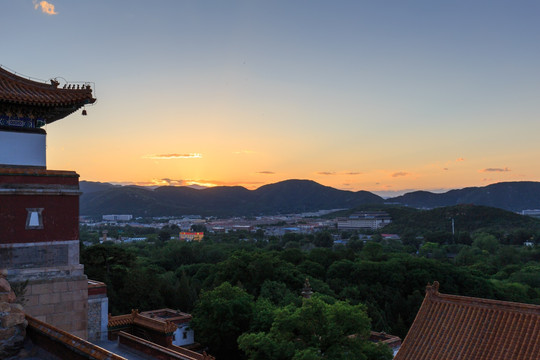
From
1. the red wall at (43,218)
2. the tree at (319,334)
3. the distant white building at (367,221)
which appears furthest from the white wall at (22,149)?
the distant white building at (367,221)

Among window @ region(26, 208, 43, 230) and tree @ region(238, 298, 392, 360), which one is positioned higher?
window @ region(26, 208, 43, 230)

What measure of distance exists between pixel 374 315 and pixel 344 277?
33.0 ft

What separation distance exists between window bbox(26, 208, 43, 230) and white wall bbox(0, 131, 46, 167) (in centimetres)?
143

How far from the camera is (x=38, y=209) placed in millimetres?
11750

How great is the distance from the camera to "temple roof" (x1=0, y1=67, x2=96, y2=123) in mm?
11805

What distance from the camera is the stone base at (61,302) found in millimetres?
11289

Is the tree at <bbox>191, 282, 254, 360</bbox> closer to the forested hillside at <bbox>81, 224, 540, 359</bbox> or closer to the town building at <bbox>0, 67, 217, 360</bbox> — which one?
the forested hillside at <bbox>81, 224, 540, 359</bbox>

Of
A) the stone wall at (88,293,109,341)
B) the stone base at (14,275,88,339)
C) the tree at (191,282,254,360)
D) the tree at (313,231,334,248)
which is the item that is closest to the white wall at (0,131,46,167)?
the stone base at (14,275,88,339)

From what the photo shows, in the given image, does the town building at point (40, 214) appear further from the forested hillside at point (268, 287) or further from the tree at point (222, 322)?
the tree at point (222, 322)

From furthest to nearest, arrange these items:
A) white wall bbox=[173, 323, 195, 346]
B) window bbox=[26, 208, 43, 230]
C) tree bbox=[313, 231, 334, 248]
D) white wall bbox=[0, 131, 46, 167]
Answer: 1. tree bbox=[313, 231, 334, 248]
2. white wall bbox=[173, 323, 195, 346]
3. white wall bbox=[0, 131, 46, 167]
4. window bbox=[26, 208, 43, 230]

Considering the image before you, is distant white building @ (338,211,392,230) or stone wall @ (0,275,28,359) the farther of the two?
distant white building @ (338,211,392,230)

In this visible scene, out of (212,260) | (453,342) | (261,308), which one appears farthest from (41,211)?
(212,260)

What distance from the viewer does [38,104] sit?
12047 millimetres

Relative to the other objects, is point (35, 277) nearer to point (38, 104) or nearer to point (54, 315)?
point (54, 315)
